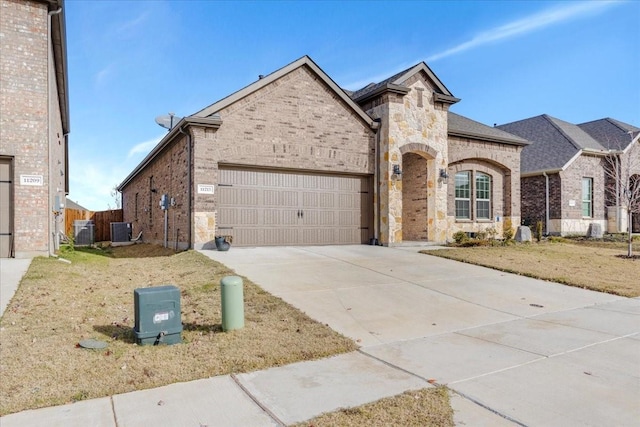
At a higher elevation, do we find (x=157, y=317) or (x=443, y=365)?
(x=157, y=317)

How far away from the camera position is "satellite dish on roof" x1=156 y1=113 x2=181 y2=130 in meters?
18.6

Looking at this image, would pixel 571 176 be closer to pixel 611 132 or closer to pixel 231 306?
pixel 611 132

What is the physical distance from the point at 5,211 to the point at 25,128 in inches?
89.8

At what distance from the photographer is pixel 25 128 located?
1090 centimetres

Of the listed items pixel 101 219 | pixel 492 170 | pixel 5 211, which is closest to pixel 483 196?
pixel 492 170

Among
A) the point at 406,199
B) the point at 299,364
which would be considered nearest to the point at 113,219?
the point at 406,199

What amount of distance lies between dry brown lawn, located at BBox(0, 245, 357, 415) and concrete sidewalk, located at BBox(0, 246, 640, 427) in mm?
246

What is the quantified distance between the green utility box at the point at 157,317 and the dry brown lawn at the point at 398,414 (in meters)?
2.57

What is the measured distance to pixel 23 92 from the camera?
35.7ft

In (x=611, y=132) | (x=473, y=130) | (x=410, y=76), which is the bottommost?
(x=473, y=130)

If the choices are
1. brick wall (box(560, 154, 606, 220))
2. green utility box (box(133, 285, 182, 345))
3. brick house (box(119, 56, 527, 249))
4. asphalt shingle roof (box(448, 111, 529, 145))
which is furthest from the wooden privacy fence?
brick wall (box(560, 154, 606, 220))

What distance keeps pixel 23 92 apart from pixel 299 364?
36.2 ft

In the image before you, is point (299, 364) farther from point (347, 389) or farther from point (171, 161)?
point (171, 161)

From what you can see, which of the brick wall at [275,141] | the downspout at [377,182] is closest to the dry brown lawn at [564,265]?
the downspout at [377,182]
